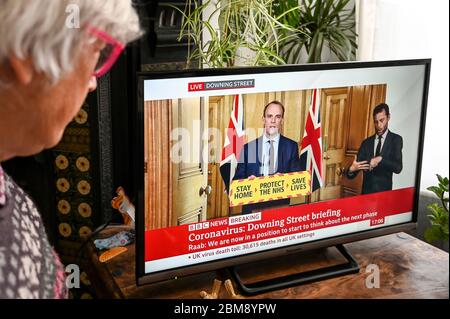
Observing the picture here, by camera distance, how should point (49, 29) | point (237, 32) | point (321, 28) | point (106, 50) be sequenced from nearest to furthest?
point (49, 29), point (106, 50), point (237, 32), point (321, 28)

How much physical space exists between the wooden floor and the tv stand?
0.04 feet

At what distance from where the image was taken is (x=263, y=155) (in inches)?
60.8

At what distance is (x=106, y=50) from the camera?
3.09 feet

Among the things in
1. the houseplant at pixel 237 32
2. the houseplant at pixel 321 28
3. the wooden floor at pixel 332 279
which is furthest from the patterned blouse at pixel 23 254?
the houseplant at pixel 321 28

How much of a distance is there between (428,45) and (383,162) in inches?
23.3

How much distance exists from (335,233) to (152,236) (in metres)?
0.57

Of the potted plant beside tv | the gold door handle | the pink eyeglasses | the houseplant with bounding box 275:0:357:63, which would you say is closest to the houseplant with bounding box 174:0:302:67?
the potted plant beside tv

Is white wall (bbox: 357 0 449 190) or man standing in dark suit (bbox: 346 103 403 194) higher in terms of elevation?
white wall (bbox: 357 0 449 190)

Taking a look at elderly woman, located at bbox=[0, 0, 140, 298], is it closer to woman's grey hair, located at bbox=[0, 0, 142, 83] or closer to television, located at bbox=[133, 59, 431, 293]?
woman's grey hair, located at bbox=[0, 0, 142, 83]

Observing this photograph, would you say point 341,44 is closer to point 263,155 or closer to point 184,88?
point 263,155

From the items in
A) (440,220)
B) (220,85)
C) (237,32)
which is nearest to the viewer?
(220,85)

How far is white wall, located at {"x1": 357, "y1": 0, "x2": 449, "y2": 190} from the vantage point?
2.03 metres

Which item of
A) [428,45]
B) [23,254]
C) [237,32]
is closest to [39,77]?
[23,254]

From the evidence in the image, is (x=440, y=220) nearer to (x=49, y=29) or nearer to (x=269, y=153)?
(x=269, y=153)
